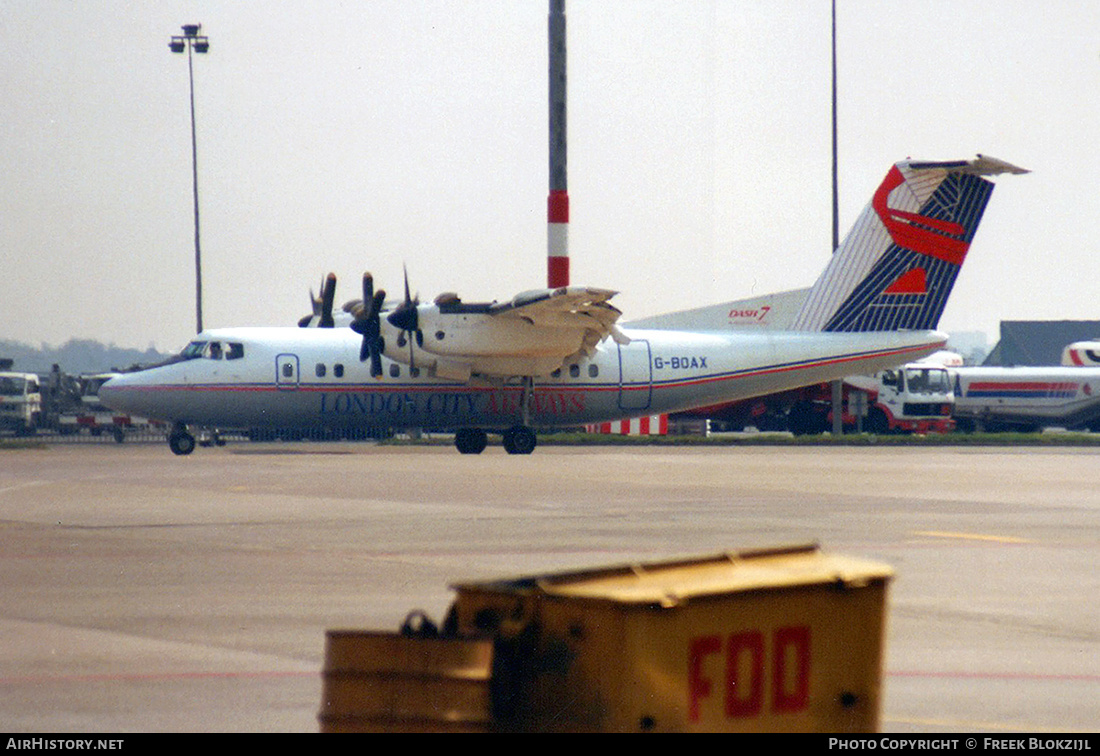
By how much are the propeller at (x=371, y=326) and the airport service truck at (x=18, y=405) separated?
17.2 meters

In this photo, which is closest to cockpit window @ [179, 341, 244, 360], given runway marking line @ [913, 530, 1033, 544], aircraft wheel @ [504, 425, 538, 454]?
aircraft wheel @ [504, 425, 538, 454]

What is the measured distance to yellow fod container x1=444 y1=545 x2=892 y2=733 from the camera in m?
4.75

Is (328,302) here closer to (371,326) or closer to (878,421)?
(371,326)

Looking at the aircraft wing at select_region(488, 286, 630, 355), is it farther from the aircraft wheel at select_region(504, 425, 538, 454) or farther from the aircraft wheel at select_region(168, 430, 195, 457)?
the aircraft wheel at select_region(168, 430, 195, 457)

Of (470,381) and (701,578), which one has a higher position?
(470,381)

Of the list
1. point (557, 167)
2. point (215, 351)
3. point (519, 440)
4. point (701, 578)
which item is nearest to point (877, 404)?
point (557, 167)

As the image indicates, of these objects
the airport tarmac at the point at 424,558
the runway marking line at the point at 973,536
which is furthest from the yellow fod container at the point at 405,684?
the runway marking line at the point at 973,536

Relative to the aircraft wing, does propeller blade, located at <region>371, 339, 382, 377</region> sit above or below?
below

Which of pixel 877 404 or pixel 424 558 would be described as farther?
pixel 877 404

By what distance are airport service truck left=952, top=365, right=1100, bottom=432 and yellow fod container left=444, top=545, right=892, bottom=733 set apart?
43.6 metres

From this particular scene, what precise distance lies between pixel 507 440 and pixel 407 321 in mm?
3804

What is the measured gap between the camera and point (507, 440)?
1321 inches

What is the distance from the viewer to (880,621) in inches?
215

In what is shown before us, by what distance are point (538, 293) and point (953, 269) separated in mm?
10806
